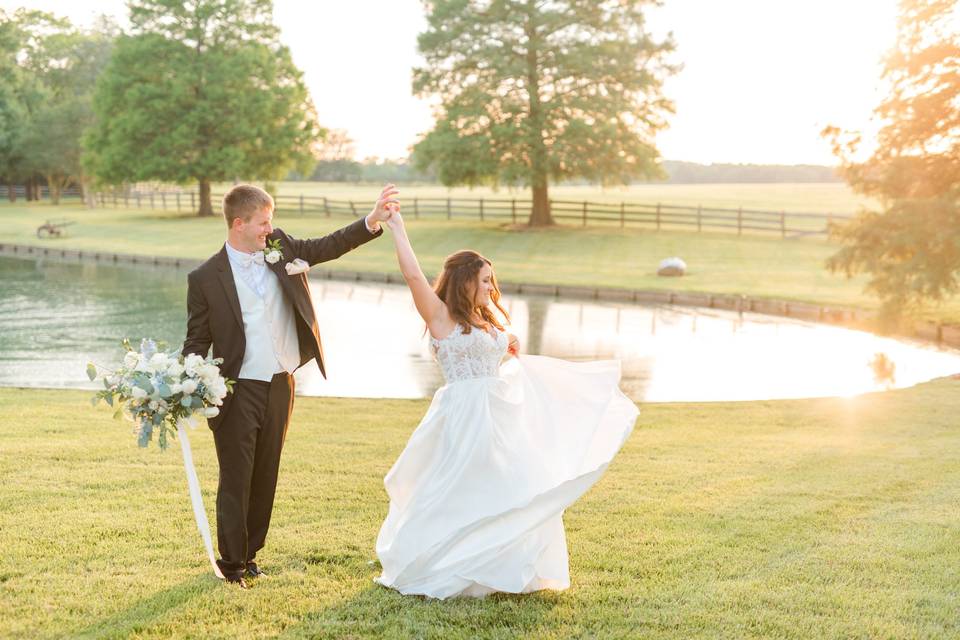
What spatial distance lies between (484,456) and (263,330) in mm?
1327

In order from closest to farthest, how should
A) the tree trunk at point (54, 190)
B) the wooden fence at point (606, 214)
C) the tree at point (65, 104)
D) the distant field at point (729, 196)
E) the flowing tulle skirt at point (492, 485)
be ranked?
the flowing tulle skirt at point (492, 485) → the wooden fence at point (606, 214) → the tree at point (65, 104) → the distant field at point (729, 196) → the tree trunk at point (54, 190)

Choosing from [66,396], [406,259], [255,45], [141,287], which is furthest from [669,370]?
[255,45]

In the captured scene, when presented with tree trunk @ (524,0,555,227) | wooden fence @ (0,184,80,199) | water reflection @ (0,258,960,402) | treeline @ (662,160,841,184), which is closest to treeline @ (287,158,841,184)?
treeline @ (662,160,841,184)

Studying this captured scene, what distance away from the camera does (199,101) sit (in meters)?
53.7

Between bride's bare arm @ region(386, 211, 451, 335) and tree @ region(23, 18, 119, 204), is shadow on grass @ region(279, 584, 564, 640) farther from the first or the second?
tree @ region(23, 18, 119, 204)

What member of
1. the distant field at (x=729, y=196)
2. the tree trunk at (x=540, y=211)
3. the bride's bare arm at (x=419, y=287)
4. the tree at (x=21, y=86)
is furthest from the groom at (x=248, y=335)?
the tree at (x=21, y=86)

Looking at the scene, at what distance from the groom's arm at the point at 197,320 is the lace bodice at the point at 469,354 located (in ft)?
4.10

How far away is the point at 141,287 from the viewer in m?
27.2

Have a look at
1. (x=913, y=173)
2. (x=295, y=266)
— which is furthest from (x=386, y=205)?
(x=913, y=173)

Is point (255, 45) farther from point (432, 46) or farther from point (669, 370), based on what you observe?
point (669, 370)

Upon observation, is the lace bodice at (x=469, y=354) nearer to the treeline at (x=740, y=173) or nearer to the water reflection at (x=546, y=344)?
the water reflection at (x=546, y=344)

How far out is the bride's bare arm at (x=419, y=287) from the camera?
18.0 ft

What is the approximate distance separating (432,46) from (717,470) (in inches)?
1449

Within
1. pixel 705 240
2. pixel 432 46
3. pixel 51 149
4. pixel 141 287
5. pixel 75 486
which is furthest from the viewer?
pixel 51 149
